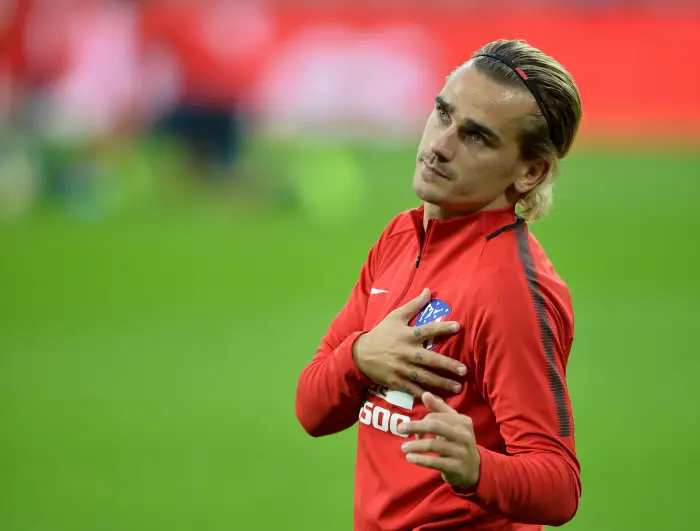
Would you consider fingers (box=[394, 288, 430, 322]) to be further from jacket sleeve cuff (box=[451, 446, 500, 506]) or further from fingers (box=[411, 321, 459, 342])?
jacket sleeve cuff (box=[451, 446, 500, 506])

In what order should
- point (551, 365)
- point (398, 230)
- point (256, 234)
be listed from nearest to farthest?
point (551, 365) < point (398, 230) < point (256, 234)

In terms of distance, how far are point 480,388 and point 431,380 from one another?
0.10 metres

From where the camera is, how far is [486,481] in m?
1.82

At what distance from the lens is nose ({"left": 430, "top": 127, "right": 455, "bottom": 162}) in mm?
A: 2111

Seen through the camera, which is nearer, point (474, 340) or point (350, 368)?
point (474, 340)

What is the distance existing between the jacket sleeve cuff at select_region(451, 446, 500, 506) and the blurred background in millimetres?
3002

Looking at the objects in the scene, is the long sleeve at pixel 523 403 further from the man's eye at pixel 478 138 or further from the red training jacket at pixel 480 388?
the man's eye at pixel 478 138

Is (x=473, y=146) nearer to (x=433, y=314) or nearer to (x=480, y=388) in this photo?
(x=433, y=314)

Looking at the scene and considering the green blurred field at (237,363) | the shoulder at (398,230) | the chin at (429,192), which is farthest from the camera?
the green blurred field at (237,363)

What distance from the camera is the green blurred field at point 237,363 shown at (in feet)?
16.3

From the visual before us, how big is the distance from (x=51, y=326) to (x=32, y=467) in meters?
2.77

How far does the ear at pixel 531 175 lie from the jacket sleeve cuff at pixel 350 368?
48 cm

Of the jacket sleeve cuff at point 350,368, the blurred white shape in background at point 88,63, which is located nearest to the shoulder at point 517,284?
the jacket sleeve cuff at point 350,368

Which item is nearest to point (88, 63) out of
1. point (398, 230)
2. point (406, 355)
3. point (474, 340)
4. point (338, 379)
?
point (398, 230)
